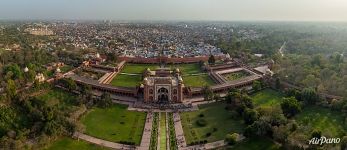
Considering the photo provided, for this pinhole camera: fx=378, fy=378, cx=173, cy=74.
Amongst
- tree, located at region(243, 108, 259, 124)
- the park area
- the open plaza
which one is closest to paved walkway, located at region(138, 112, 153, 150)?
the open plaza

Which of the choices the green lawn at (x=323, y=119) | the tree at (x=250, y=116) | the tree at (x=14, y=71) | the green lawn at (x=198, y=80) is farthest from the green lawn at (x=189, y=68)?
the tree at (x=250, y=116)

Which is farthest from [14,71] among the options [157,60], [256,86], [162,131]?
[256,86]

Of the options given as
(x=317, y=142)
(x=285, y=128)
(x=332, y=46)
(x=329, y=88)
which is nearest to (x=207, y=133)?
(x=285, y=128)

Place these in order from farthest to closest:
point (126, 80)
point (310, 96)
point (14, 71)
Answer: point (126, 80)
point (14, 71)
point (310, 96)

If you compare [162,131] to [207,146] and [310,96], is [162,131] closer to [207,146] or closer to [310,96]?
[207,146]

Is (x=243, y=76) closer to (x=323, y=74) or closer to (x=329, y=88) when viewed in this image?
(x=323, y=74)

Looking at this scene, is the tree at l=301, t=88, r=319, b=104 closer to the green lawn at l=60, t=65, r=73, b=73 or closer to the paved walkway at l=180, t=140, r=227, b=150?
the paved walkway at l=180, t=140, r=227, b=150
